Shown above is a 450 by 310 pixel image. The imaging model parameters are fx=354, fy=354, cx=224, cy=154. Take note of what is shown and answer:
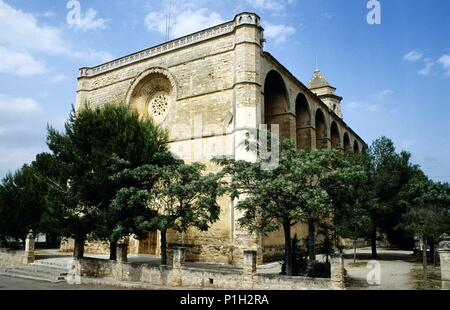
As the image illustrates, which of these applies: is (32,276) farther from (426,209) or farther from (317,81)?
(317,81)

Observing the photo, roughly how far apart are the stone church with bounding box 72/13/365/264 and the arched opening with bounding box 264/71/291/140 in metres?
0.06

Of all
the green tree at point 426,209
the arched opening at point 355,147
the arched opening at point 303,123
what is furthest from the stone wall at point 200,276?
the arched opening at point 355,147

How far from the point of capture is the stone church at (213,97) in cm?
1546

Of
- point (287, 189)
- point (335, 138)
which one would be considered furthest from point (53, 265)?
point (335, 138)

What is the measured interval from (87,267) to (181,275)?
4.27 m

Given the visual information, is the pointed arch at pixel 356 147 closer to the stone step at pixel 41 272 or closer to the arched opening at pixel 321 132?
the arched opening at pixel 321 132

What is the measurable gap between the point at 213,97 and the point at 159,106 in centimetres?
464

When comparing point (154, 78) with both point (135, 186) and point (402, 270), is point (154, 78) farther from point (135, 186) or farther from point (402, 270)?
point (402, 270)

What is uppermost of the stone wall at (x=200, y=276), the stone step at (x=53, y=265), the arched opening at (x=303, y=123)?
the arched opening at (x=303, y=123)

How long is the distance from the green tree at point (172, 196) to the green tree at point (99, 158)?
0.70 m

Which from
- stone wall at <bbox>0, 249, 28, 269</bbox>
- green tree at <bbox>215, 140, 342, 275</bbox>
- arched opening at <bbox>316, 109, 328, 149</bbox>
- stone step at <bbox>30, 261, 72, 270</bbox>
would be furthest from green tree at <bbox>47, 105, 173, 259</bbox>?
arched opening at <bbox>316, 109, 328, 149</bbox>

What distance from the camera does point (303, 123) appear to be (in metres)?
22.7
